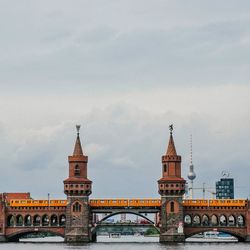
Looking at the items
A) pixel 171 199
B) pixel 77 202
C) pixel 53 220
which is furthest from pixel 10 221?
pixel 171 199

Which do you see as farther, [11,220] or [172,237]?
[11,220]

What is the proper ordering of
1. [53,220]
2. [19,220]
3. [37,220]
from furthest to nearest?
[37,220], [19,220], [53,220]

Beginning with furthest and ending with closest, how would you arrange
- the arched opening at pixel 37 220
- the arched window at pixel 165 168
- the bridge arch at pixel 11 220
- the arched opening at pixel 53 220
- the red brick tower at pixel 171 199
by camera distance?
the arched opening at pixel 37 220 < the bridge arch at pixel 11 220 < the arched opening at pixel 53 220 < the arched window at pixel 165 168 < the red brick tower at pixel 171 199

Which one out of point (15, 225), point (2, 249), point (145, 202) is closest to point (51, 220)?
point (15, 225)

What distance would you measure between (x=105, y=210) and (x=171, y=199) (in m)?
13.6

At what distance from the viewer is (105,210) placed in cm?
17762

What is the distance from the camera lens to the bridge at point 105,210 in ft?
574

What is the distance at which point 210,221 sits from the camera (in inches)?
7023

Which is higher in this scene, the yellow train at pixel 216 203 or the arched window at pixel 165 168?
the arched window at pixel 165 168

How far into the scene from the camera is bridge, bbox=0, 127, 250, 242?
174875mm

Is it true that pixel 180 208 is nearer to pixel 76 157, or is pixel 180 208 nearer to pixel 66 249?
pixel 76 157

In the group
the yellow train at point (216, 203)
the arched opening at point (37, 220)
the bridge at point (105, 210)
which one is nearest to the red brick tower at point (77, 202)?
the bridge at point (105, 210)

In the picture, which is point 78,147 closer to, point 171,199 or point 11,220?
point 11,220

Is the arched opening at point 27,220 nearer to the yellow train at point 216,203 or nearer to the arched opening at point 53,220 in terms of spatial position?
the arched opening at point 53,220
